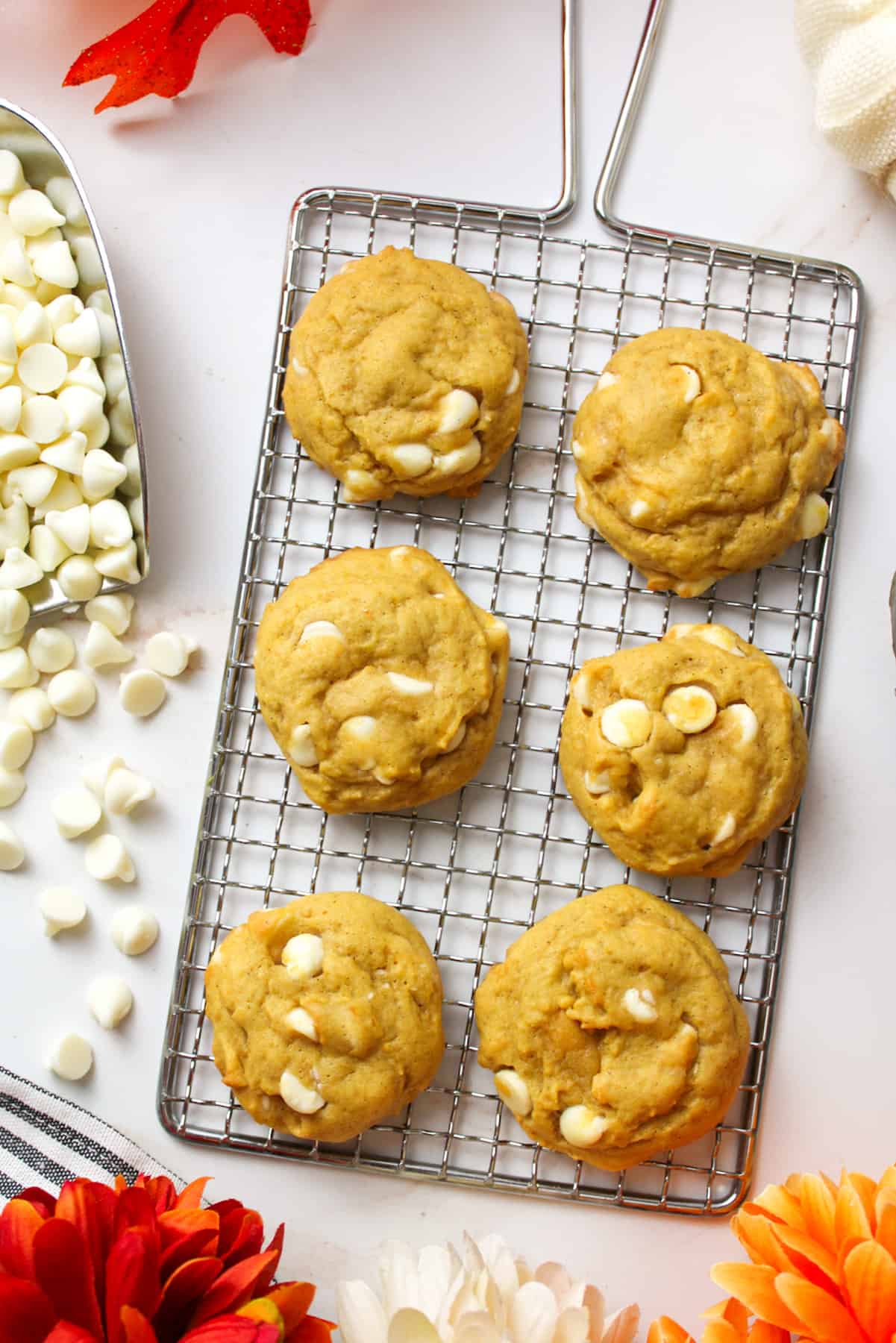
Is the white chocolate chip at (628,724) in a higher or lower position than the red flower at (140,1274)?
higher

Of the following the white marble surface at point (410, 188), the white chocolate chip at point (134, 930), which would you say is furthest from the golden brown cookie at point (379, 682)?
the white chocolate chip at point (134, 930)

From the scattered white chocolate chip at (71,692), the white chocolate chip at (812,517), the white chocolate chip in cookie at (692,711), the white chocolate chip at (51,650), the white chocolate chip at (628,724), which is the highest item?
the white chocolate chip at (812,517)

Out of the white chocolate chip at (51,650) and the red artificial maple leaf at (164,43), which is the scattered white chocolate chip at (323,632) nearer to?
the white chocolate chip at (51,650)

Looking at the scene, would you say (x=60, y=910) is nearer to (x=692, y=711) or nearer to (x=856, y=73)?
(x=692, y=711)

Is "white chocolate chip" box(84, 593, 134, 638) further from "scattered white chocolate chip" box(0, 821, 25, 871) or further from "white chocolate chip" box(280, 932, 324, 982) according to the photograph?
"white chocolate chip" box(280, 932, 324, 982)

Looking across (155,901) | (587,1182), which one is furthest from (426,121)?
(587,1182)

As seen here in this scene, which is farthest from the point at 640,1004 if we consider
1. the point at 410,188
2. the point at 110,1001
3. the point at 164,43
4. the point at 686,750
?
the point at 164,43
